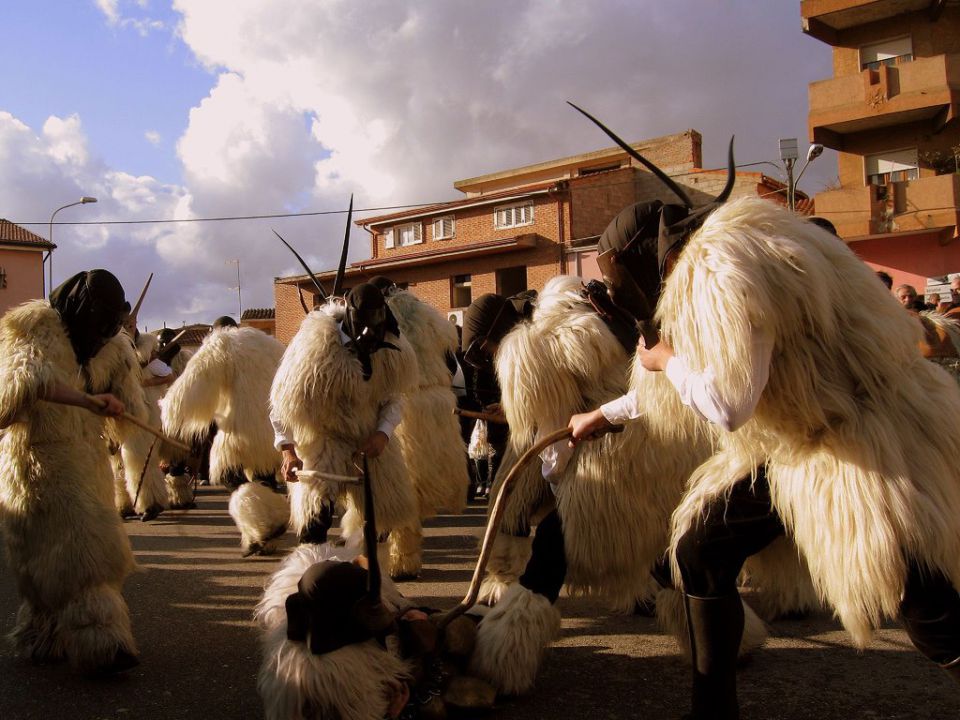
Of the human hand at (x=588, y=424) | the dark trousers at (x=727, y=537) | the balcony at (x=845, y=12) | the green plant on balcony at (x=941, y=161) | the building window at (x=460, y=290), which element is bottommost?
the dark trousers at (x=727, y=537)

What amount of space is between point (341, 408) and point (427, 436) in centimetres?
123

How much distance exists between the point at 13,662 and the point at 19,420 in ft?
3.70

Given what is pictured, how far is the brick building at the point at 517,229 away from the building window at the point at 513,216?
0.03m

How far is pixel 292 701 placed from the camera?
242cm

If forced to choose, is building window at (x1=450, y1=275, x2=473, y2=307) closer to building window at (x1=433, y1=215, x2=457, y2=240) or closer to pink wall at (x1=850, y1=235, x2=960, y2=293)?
building window at (x1=433, y1=215, x2=457, y2=240)

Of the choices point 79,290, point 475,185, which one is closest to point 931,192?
point 79,290

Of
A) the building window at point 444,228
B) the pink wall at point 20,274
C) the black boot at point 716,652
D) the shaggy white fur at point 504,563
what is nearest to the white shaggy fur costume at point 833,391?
the black boot at point 716,652

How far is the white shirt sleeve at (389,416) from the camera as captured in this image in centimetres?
423

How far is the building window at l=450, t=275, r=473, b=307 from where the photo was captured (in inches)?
1086

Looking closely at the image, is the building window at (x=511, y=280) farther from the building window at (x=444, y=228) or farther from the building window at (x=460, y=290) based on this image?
the building window at (x=444, y=228)

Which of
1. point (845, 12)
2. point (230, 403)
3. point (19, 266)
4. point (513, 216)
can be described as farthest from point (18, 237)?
point (230, 403)

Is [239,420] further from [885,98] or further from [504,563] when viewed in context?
[885,98]

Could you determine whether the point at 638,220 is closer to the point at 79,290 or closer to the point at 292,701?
the point at 292,701

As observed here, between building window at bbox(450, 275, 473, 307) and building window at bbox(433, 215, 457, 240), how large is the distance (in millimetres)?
2379
